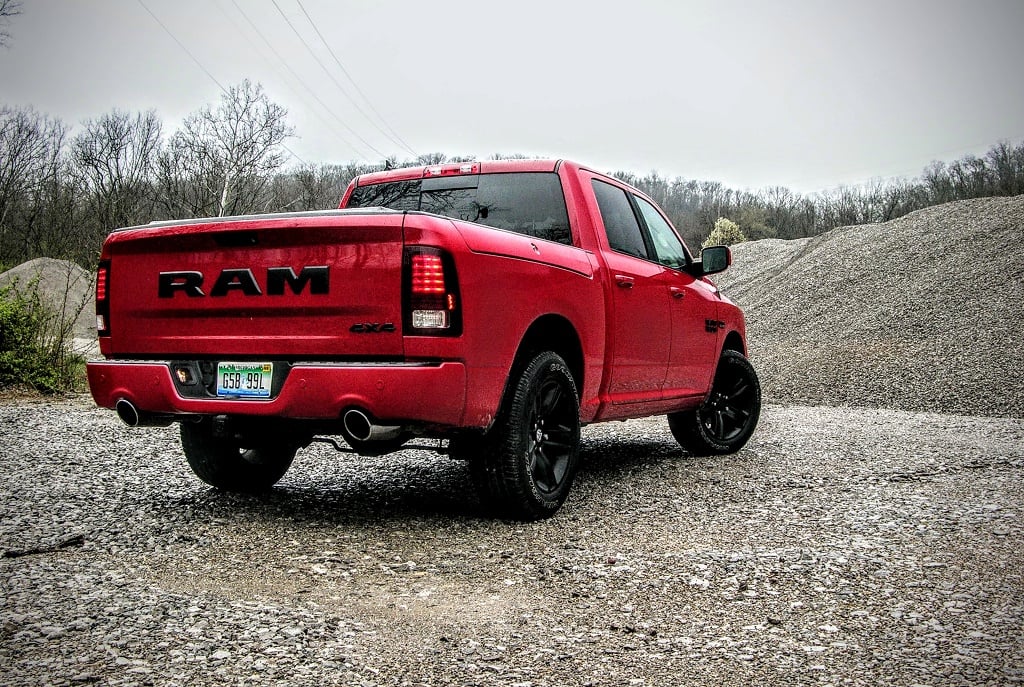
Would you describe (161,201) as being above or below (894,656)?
above

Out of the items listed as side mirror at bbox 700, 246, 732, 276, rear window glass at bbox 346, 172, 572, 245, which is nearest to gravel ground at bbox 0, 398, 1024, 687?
side mirror at bbox 700, 246, 732, 276

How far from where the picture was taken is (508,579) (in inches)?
143

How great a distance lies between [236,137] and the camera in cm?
3878

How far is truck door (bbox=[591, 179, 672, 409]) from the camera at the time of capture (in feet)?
17.4

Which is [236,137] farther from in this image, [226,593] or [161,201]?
[226,593]

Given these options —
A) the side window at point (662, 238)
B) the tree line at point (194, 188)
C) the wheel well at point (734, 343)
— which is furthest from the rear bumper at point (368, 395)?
the tree line at point (194, 188)

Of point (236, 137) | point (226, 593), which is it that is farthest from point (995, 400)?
point (236, 137)

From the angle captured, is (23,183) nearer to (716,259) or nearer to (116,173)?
(116,173)

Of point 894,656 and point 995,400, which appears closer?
point 894,656

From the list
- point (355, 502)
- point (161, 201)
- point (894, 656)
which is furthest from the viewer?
point (161, 201)

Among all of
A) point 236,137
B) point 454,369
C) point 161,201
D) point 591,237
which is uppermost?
point 236,137

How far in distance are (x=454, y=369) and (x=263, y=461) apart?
82.8 inches

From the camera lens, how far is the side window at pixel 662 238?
20.6 feet

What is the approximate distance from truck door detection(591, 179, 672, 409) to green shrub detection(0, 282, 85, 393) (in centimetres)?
752
